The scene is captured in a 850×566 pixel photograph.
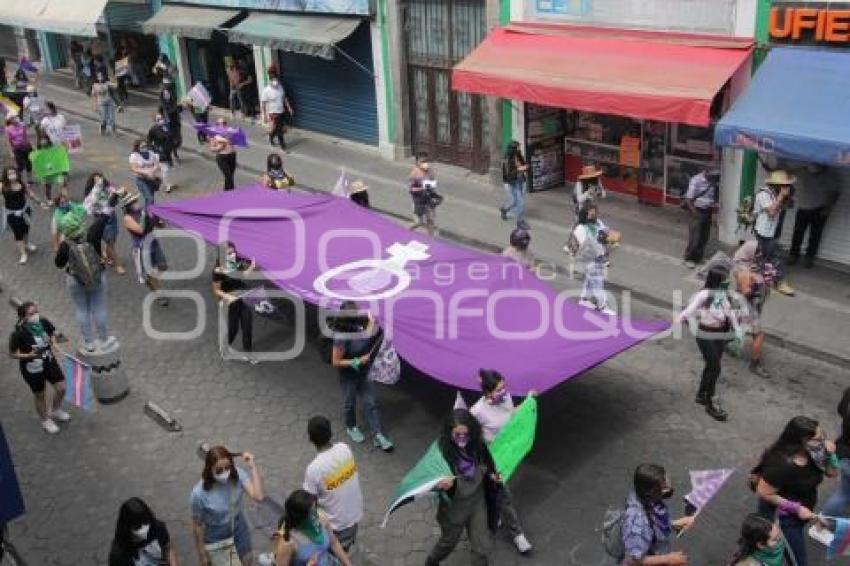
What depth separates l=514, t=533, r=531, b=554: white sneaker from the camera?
726 cm

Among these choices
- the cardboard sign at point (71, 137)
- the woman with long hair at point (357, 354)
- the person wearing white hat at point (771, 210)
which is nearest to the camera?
the woman with long hair at point (357, 354)

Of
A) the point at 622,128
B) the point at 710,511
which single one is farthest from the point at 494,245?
the point at 710,511

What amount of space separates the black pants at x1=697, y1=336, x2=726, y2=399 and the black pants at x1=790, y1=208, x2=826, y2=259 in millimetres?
4323

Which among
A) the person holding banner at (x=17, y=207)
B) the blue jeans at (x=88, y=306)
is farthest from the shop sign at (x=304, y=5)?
the blue jeans at (x=88, y=306)

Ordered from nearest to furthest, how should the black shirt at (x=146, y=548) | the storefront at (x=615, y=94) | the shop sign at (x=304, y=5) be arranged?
the black shirt at (x=146, y=548), the storefront at (x=615, y=94), the shop sign at (x=304, y=5)

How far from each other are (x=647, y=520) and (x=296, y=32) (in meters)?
16.5

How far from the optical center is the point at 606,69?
44.4 feet

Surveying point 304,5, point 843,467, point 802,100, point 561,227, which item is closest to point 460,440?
point 843,467

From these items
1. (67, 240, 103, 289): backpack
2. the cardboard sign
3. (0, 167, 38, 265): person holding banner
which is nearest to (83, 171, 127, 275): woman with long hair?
(0, 167, 38, 265): person holding banner

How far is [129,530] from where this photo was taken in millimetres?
5801

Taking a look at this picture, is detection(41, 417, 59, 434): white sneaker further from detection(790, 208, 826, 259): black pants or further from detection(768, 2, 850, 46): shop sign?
detection(768, 2, 850, 46): shop sign

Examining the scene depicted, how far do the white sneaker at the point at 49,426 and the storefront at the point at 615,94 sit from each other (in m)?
8.66

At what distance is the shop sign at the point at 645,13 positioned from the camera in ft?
41.8

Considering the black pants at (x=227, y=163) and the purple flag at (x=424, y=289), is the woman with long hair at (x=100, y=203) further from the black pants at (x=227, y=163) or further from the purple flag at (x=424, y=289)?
the black pants at (x=227, y=163)
